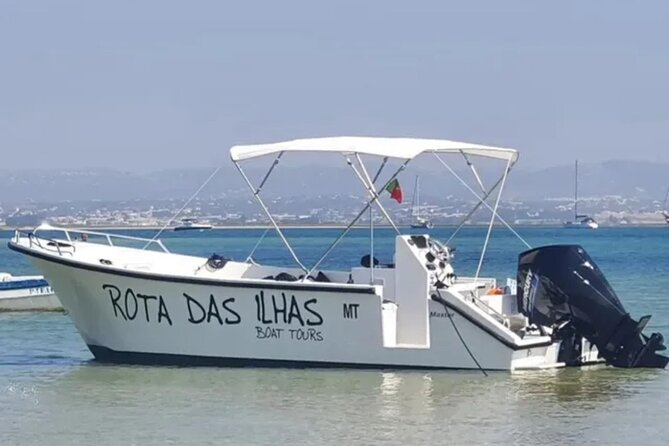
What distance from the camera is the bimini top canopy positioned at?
2120cm

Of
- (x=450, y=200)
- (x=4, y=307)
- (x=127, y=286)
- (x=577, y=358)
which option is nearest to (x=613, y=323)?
(x=577, y=358)

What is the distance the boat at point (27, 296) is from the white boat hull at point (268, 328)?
11648 mm

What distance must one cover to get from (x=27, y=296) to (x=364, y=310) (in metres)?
14.5

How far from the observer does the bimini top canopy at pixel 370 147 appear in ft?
69.6

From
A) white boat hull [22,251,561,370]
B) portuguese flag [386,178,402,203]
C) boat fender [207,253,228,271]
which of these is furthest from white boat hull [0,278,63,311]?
portuguese flag [386,178,402,203]

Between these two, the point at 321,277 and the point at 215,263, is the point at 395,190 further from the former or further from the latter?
the point at 215,263

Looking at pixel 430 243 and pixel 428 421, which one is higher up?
pixel 430 243

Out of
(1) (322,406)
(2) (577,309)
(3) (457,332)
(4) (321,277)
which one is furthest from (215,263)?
(2) (577,309)

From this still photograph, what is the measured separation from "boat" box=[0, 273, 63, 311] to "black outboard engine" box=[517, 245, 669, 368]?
14.7 m

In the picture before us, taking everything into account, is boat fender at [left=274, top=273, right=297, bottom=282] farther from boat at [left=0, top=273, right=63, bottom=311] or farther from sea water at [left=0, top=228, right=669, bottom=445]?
boat at [left=0, top=273, right=63, bottom=311]

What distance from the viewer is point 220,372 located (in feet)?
69.2

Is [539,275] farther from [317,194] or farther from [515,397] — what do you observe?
[317,194]

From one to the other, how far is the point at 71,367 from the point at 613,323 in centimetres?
807

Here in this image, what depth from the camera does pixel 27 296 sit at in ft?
109
